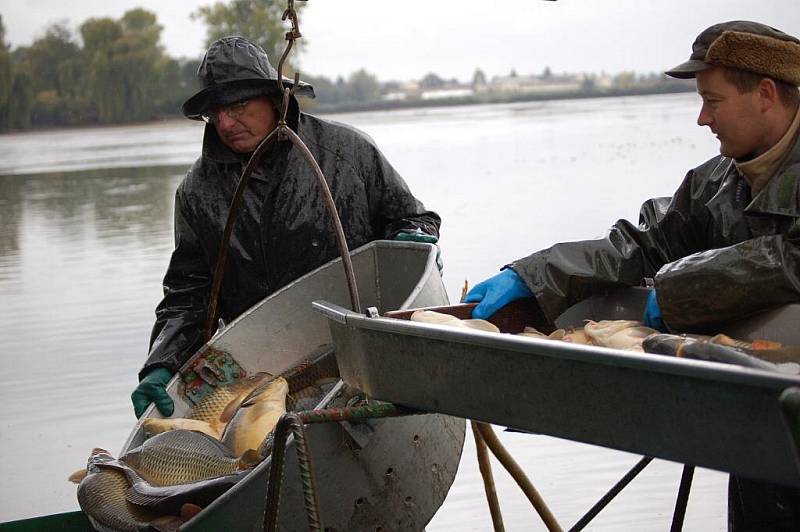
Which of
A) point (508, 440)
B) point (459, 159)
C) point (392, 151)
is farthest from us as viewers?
point (392, 151)

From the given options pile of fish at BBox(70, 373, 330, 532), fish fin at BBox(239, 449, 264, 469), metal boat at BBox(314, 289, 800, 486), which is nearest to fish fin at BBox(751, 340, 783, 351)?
metal boat at BBox(314, 289, 800, 486)

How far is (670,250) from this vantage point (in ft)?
11.2

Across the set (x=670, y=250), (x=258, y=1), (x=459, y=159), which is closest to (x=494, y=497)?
(x=670, y=250)

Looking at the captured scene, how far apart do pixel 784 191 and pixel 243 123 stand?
2330 mm

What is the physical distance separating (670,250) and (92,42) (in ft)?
197

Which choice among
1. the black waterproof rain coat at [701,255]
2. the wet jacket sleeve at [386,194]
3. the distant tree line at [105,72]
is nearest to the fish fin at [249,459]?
the black waterproof rain coat at [701,255]

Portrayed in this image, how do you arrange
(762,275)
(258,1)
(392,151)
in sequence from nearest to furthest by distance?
(762,275) → (392,151) → (258,1)

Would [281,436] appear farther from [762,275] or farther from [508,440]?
[508,440]

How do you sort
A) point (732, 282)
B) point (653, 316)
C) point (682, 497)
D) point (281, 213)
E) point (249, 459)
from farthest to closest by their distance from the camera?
point (281, 213), point (682, 497), point (249, 459), point (653, 316), point (732, 282)

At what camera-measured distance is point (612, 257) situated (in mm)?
3434

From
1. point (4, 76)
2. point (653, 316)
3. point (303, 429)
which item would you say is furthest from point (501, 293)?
point (4, 76)

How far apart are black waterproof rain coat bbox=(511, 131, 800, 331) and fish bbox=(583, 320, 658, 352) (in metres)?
0.08

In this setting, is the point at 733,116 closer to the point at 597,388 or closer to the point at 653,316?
the point at 653,316

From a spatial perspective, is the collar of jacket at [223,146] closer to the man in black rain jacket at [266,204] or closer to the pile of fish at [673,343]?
the man in black rain jacket at [266,204]
